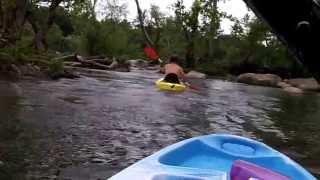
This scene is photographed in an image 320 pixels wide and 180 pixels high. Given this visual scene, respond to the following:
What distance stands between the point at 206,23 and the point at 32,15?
46.5 feet

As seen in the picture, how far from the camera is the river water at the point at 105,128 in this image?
5.19 meters

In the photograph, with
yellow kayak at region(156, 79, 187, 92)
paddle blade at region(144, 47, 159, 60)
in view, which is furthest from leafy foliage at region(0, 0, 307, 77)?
paddle blade at region(144, 47, 159, 60)

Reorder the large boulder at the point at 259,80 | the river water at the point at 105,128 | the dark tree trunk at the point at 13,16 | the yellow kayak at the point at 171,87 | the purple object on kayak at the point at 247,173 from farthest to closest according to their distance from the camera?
the large boulder at the point at 259,80 → the dark tree trunk at the point at 13,16 → the yellow kayak at the point at 171,87 → the river water at the point at 105,128 → the purple object on kayak at the point at 247,173

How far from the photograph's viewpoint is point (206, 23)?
40.5 meters

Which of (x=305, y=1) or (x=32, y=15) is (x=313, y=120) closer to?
(x=305, y=1)

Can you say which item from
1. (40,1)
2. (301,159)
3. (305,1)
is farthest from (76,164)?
(40,1)

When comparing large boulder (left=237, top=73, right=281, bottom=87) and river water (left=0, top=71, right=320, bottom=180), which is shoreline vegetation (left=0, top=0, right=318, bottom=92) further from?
river water (left=0, top=71, right=320, bottom=180)

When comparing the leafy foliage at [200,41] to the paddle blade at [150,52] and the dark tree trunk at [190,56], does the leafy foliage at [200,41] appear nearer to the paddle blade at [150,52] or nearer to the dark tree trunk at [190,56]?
the dark tree trunk at [190,56]

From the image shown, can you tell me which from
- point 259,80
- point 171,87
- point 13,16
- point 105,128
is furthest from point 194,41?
point 105,128

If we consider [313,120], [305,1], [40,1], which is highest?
[40,1]

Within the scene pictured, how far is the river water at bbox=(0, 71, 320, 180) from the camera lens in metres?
5.19

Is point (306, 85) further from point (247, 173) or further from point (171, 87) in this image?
point (247, 173)

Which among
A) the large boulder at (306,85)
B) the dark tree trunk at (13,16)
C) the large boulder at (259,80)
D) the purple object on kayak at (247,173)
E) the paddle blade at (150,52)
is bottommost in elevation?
the large boulder at (306,85)

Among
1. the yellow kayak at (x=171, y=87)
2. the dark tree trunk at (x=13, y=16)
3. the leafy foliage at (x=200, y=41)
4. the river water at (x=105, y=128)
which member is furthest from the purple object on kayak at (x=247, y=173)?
the leafy foliage at (x=200, y=41)
